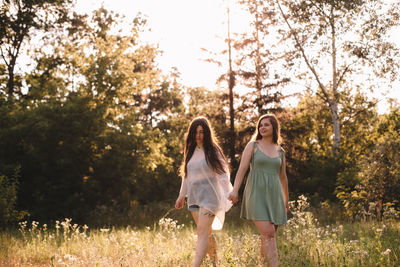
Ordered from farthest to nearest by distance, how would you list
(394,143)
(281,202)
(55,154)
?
(55,154)
(394,143)
(281,202)

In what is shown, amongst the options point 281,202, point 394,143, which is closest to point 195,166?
point 281,202

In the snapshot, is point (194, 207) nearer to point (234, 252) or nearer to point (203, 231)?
point (203, 231)

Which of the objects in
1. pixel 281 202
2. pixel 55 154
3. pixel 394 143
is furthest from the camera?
pixel 55 154

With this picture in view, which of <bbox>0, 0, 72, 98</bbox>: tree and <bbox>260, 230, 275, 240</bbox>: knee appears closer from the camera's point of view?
<bbox>260, 230, 275, 240</bbox>: knee

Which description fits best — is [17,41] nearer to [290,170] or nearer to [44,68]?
[44,68]

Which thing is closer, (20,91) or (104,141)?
(104,141)

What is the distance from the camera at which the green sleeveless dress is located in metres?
4.75

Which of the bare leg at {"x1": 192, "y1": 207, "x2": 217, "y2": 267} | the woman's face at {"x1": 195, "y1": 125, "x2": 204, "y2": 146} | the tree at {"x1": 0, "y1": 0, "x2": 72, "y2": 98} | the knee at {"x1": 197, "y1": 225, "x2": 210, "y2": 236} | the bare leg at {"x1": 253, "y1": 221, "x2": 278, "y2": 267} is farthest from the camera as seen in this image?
the tree at {"x1": 0, "y1": 0, "x2": 72, "y2": 98}

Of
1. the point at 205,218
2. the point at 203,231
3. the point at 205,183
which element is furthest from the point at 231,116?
the point at 203,231

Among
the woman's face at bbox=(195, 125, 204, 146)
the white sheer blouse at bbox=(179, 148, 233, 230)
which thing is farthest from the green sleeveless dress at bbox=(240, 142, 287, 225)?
the woman's face at bbox=(195, 125, 204, 146)

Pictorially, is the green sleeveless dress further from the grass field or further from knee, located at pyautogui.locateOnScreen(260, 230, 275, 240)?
the grass field

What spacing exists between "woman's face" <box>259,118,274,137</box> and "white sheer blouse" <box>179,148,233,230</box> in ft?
2.35

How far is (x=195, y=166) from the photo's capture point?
212 inches

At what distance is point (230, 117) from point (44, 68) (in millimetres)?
9273
